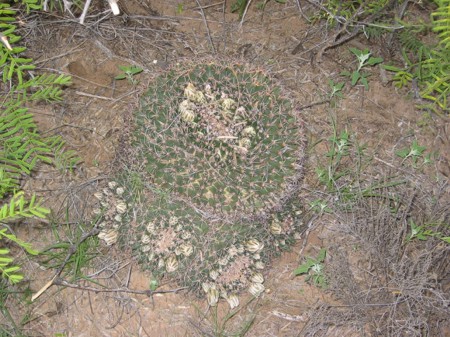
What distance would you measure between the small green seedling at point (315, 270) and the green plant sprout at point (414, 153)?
789 mm

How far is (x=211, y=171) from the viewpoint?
2.21m

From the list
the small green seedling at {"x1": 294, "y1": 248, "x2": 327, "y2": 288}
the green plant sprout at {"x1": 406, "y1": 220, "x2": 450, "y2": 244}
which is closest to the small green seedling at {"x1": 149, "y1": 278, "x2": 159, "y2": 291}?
the small green seedling at {"x1": 294, "y1": 248, "x2": 327, "y2": 288}

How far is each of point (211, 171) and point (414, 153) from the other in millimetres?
1336

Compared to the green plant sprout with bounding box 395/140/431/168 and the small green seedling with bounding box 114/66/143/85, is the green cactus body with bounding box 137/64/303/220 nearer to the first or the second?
the small green seedling with bounding box 114/66/143/85

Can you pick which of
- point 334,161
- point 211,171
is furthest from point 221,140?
point 334,161

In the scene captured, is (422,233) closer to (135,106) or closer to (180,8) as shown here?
(135,106)

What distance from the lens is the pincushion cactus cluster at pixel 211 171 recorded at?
7.23 feet

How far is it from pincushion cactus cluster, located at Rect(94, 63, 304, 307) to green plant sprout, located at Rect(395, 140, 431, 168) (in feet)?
2.85

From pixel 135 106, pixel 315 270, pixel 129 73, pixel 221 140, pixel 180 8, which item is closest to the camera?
pixel 221 140

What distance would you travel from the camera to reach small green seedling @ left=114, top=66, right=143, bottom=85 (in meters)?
2.96

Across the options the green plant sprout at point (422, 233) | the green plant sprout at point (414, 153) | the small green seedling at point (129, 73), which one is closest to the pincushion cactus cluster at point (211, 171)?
the small green seedling at point (129, 73)

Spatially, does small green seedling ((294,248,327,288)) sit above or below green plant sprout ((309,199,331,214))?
below

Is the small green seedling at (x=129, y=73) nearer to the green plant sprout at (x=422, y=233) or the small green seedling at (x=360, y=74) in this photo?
the small green seedling at (x=360, y=74)

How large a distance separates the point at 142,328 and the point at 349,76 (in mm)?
2085
